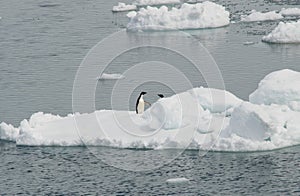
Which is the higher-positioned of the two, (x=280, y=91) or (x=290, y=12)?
(x=290, y=12)

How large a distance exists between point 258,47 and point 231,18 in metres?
8.07

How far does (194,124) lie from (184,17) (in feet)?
70.6

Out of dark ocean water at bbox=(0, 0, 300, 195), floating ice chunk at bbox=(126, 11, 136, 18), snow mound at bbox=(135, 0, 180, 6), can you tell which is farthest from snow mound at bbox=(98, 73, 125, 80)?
snow mound at bbox=(135, 0, 180, 6)

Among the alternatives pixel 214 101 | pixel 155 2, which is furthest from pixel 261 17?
pixel 214 101

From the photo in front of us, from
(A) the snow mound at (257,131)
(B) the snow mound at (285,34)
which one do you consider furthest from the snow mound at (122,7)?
(A) the snow mound at (257,131)

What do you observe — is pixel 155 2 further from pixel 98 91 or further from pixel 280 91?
pixel 280 91

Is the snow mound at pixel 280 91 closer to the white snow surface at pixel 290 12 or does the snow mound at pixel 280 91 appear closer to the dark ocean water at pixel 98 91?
the dark ocean water at pixel 98 91

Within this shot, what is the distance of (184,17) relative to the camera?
5697 cm

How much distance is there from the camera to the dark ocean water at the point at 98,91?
32125 mm

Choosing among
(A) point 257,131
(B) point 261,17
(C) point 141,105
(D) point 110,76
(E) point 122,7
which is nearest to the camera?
(A) point 257,131

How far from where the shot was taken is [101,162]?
34.7 metres

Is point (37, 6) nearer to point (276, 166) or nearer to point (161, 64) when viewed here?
point (161, 64)

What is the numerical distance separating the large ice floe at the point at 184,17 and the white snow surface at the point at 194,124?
61.4ft

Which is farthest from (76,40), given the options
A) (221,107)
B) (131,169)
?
(131,169)
